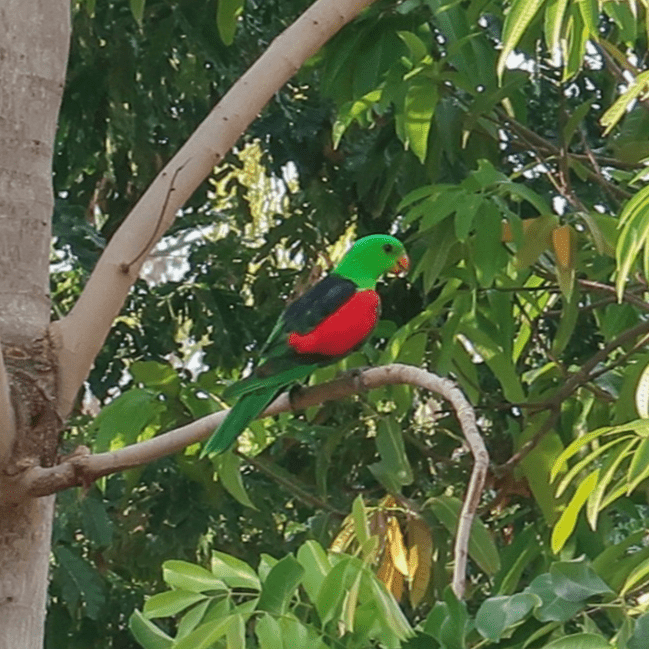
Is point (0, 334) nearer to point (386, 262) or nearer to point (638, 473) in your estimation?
point (638, 473)

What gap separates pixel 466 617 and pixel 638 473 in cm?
30

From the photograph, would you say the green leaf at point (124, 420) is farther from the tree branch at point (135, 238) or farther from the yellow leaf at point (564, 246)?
the yellow leaf at point (564, 246)

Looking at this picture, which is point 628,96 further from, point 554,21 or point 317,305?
point 317,305

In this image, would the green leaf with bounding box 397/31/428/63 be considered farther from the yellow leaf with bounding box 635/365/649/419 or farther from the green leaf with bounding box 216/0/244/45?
the yellow leaf with bounding box 635/365/649/419

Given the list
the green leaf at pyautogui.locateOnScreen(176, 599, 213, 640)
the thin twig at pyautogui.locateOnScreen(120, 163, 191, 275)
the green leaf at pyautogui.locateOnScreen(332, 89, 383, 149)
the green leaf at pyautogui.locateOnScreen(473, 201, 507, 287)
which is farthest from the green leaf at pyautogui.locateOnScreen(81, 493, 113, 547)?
the green leaf at pyautogui.locateOnScreen(176, 599, 213, 640)

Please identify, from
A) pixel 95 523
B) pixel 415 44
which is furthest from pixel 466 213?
pixel 95 523

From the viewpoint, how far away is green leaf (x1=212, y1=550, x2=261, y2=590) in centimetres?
157

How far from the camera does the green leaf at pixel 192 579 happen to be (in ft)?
5.09

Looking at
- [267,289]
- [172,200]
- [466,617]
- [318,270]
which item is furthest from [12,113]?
[267,289]

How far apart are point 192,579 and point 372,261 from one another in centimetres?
122

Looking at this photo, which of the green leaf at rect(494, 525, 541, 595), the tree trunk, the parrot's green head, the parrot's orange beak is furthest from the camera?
the parrot's orange beak

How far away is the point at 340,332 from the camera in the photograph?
239cm

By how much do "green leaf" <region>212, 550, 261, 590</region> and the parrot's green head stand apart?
1.06 meters

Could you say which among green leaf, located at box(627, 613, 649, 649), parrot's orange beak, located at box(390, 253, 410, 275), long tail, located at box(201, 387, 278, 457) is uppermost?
parrot's orange beak, located at box(390, 253, 410, 275)
